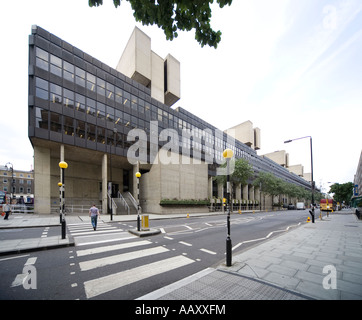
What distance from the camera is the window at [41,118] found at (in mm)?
19716

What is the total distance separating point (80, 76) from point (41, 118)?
8210 millimetres

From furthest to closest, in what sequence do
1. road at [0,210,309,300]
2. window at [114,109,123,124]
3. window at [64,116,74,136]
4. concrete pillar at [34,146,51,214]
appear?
1. window at [114,109,123,124]
2. window at [64,116,74,136]
3. concrete pillar at [34,146,51,214]
4. road at [0,210,309,300]

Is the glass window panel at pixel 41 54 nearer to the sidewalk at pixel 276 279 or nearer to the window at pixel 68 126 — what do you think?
the window at pixel 68 126

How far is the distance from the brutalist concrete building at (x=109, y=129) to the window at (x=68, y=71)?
13 cm

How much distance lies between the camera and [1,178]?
60.2 meters

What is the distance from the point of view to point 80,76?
2378 centimetres

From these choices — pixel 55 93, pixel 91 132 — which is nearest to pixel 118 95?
pixel 91 132

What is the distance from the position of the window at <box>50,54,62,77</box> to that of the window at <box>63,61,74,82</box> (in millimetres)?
547

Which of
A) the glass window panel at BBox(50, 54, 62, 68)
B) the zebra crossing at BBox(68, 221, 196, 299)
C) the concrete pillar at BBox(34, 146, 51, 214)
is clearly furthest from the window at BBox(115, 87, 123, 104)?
the zebra crossing at BBox(68, 221, 196, 299)

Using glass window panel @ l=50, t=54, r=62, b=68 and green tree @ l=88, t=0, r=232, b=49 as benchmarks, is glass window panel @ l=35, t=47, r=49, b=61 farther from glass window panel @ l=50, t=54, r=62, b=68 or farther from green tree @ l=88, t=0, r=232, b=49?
green tree @ l=88, t=0, r=232, b=49

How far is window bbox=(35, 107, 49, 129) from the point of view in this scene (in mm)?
19716

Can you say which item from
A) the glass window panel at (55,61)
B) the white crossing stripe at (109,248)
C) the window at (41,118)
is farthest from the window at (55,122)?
the white crossing stripe at (109,248)

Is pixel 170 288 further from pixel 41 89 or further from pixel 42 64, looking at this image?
pixel 42 64
